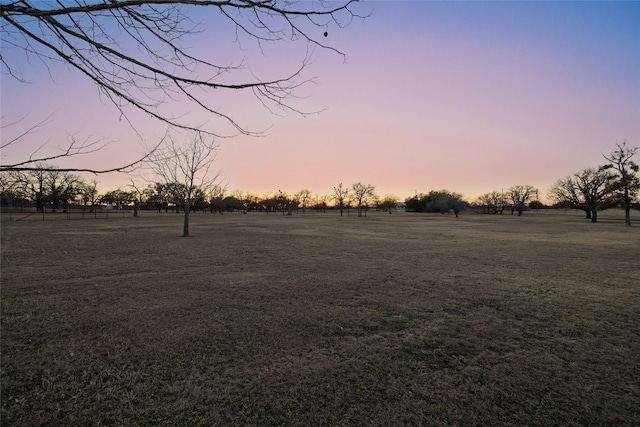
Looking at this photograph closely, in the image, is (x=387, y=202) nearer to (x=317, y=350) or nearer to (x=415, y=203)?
(x=415, y=203)

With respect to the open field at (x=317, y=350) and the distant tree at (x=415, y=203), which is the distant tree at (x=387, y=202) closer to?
the distant tree at (x=415, y=203)

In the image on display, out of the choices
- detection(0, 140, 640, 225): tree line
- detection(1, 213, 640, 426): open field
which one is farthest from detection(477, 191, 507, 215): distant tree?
detection(1, 213, 640, 426): open field

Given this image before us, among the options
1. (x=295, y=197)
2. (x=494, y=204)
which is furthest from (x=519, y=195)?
(x=295, y=197)

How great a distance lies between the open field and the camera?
2562 millimetres

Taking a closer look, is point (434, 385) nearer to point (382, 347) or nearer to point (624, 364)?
point (382, 347)

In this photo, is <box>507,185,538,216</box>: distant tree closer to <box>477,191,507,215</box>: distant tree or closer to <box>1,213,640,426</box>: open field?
<box>477,191,507,215</box>: distant tree

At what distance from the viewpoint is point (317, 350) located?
11.8ft

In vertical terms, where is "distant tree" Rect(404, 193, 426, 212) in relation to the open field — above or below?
above

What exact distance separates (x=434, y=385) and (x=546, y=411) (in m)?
0.90

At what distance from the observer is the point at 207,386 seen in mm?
2848

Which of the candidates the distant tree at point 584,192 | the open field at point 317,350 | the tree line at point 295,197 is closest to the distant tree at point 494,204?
the tree line at point 295,197

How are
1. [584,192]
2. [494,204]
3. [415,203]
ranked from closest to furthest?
[584,192] < [494,204] < [415,203]

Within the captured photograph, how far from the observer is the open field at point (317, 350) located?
8.41 feet

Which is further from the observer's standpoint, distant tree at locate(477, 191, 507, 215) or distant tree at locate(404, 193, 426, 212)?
distant tree at locate(404, 193, 426, 212)
